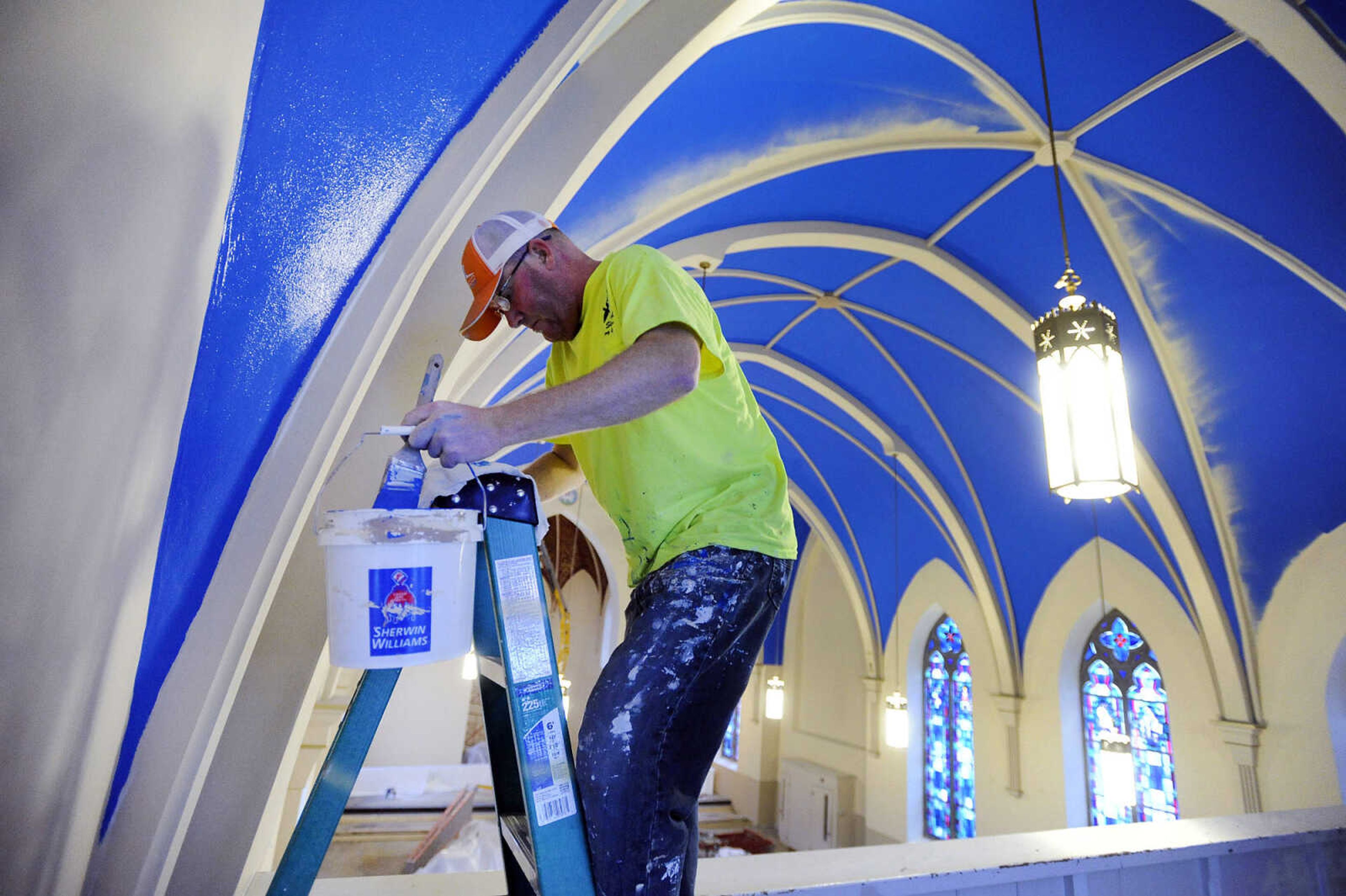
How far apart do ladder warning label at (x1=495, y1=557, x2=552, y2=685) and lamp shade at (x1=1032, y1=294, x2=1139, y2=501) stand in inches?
109

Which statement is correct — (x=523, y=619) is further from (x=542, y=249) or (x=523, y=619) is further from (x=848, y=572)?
(x=848, y=572)

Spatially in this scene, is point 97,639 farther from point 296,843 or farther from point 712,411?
point 712,411

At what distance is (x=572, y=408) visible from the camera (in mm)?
1086

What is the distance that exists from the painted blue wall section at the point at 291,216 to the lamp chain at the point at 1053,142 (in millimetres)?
2828

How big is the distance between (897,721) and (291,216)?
31.6 feet

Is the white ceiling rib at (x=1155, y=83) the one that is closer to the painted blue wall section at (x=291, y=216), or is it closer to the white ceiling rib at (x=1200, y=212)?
the white ceiling rib at (x=1200, y=212)

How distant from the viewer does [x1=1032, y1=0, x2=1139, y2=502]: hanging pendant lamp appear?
120 inches

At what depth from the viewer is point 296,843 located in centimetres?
114

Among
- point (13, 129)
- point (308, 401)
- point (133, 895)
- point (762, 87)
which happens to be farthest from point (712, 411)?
point (762, 87)

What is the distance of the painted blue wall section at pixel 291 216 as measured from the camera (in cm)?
105

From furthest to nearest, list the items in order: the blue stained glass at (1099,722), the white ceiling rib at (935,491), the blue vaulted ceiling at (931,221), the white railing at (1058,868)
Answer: the white ceiling rib at (935,491) < the blue stained glass at (1099,722) < the white railing at (1058,868) < the blue vaulted ceiling at (931,221)

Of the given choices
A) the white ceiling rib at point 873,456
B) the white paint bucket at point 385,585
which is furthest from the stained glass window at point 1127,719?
the white paint bucket at point 385,585

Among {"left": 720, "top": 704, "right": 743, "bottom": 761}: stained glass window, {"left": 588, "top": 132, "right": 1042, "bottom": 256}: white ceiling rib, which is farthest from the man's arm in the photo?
{"left": 720, "top": 704, "right": 743, "bottom": 761}: stained glass window

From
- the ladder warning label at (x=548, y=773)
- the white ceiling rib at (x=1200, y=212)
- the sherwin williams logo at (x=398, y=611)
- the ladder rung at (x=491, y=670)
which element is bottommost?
the ladder warning label at (x=548, y=773)
